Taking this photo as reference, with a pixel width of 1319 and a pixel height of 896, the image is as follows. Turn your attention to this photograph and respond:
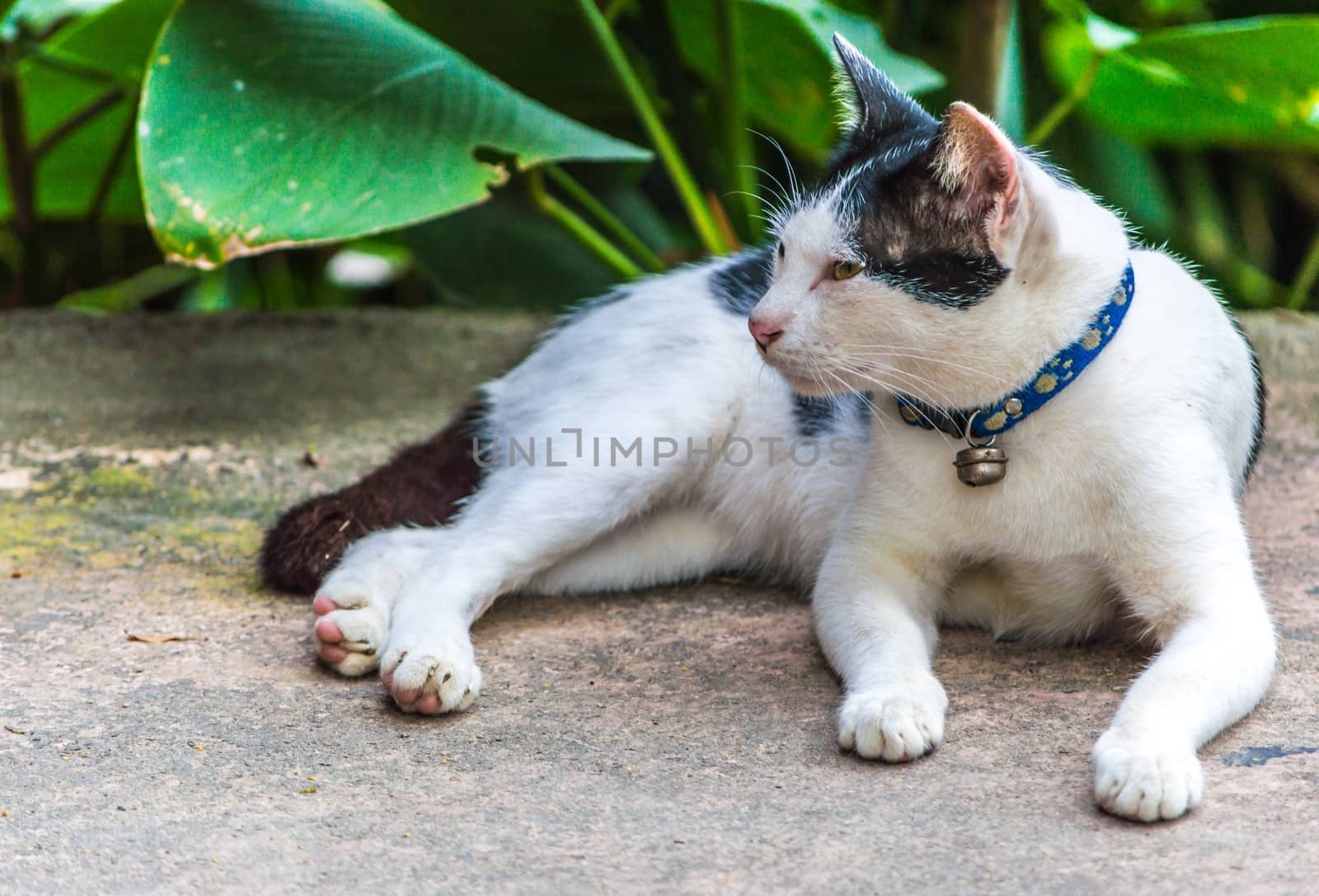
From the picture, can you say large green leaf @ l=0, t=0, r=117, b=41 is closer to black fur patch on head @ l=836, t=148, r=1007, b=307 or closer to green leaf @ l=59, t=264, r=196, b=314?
green leaf @ l=59, t=264, r=196, b=314

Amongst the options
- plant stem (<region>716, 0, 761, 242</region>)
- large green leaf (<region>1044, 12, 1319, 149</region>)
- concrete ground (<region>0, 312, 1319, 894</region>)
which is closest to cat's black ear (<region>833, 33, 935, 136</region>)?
Result: concrete ground (<region>0, 312, 1319, 894</region>)

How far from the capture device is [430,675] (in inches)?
72.9

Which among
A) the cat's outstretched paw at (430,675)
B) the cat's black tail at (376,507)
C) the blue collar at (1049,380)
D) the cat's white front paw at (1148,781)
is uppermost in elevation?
the blue collar at (1049,380)

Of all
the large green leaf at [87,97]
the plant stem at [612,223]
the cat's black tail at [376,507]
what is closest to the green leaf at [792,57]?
the plant stem at [612,223]

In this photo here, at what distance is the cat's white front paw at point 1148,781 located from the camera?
1.47 metres

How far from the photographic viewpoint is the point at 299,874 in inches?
55.2

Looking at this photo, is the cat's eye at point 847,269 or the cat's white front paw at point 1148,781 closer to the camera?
the cat's white front paw at point 1148,781

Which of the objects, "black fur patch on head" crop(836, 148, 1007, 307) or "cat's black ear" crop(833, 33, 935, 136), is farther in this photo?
"cat's black ear" crop(833, 33, 935, 136)

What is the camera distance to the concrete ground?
141 centimetres

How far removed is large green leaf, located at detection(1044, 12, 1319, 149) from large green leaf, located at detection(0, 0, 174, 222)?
8.21ft

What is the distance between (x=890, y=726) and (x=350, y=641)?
2.82ft

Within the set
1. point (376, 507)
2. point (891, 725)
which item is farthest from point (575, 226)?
point (891, 725)

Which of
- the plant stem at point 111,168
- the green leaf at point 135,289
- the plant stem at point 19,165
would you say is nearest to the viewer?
the plant stem at point 19,165

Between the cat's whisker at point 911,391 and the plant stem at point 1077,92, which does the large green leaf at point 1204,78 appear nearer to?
the plant stem at point 1077,92
